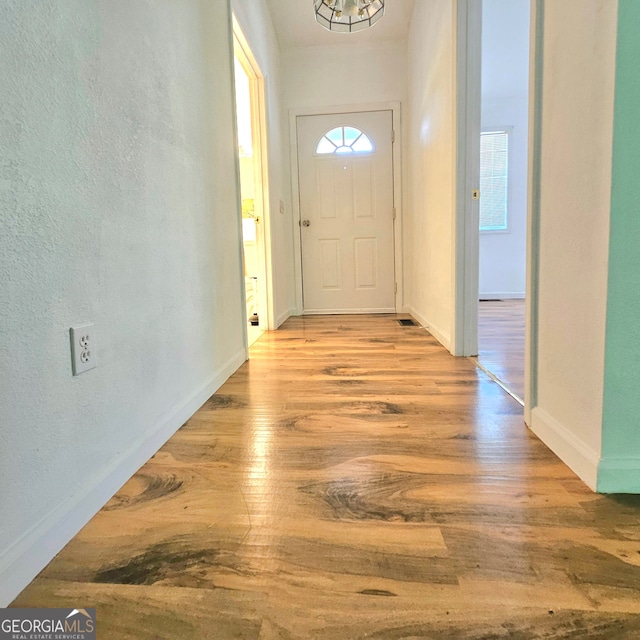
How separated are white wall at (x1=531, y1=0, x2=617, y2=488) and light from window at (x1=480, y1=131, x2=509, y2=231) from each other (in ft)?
14.6

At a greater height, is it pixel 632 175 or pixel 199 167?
pixel 199 167

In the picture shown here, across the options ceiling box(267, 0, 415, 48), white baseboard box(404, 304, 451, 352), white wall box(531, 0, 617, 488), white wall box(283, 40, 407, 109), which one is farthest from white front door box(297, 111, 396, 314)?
white wall box(531, 0, 617, 488)

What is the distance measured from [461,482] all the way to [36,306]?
98cm

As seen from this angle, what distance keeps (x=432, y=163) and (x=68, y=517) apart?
2.79m

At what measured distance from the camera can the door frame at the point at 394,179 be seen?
4.12m

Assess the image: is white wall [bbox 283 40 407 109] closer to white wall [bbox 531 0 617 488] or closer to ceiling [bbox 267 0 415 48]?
ceiling [bbox 267 0 415 48]

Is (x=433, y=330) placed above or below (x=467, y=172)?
below

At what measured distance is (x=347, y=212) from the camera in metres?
4.30

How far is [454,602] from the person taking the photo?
2.16 ft

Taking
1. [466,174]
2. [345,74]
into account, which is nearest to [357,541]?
[466,174]

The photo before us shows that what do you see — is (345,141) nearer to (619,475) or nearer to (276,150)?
(276,150)

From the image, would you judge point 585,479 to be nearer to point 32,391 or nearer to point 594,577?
point 594,577

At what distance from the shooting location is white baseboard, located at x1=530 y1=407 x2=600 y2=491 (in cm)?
96

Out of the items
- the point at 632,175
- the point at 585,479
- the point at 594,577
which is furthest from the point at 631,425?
the point at 632,175
